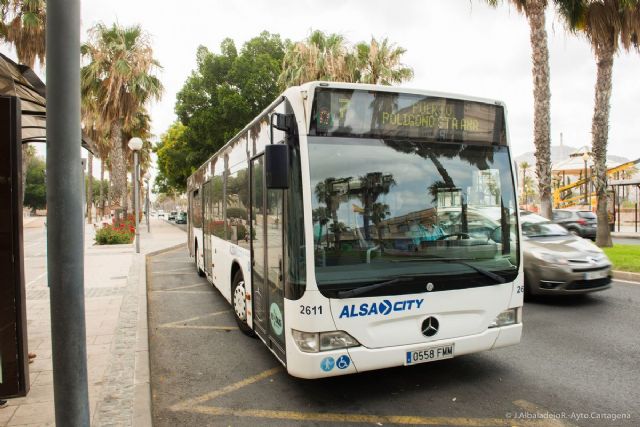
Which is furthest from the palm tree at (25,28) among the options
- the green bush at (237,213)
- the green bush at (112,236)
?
the green bush at (237,213)

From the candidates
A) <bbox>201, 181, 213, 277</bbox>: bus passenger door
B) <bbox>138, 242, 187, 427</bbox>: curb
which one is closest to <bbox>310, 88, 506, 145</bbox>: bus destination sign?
<bbox>138, 242, 187, 427</bbox>: curb

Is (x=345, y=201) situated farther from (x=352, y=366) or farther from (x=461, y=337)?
(x=461, y=337)

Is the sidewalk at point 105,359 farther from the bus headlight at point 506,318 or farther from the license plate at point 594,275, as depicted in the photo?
the license plate at point 594,275

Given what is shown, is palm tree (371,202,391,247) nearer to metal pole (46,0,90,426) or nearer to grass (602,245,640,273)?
metal pole (46,0,90,426)

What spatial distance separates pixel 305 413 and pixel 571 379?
107 inches

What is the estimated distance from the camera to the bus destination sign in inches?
157

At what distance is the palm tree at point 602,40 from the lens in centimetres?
1363

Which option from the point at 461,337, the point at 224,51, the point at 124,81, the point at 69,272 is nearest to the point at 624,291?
the point at 461,337

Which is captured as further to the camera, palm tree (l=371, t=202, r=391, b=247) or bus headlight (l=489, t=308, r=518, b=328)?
bus headlight (l=489, t=308, r=518, b=328)

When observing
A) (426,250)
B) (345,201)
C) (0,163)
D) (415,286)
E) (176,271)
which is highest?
(0,163)

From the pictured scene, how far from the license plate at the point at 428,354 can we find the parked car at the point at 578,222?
60.6 feet

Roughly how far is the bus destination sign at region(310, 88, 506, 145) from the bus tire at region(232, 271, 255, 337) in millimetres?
2811

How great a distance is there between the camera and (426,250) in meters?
4.13

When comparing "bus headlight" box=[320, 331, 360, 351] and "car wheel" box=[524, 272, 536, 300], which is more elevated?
"bus headlight" box=[320, 331, 360, 351]
